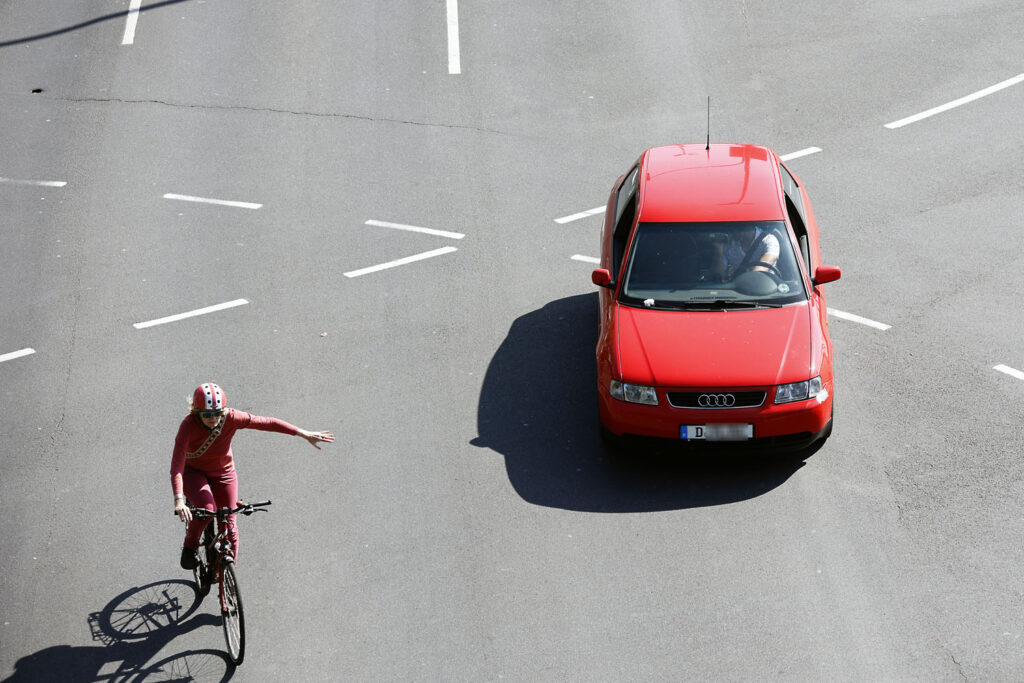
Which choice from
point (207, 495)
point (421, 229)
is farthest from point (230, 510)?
point (421, 229)

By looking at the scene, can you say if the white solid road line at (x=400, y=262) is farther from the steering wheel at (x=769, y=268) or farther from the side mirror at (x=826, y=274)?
the side mirror at (x=826, y=274)

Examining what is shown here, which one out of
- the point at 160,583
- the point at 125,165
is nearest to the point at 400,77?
the point at 125,165

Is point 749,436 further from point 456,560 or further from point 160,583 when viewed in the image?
point 160,583

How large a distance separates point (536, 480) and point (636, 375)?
1.17m

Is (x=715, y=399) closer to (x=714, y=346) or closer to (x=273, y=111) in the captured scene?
(x=714, y=346)

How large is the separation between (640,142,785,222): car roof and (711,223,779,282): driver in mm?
191

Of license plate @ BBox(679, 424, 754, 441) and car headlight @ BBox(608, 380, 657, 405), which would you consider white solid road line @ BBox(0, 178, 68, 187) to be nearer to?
car headlight @ BBox(608, 380, 657, 405)

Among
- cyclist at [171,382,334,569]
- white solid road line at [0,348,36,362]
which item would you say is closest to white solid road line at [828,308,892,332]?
cyclist at [171,382,334,569]

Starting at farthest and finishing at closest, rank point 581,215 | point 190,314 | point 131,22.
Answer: point 131,22, point 581,215, point 190,314

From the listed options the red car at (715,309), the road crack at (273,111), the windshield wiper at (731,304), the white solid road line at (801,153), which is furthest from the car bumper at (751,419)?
the road crack at (273,111)

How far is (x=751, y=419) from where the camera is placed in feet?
30.3

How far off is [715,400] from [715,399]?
0.01 meters

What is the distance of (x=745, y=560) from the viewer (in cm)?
862

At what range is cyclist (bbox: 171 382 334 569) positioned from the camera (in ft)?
25.3
